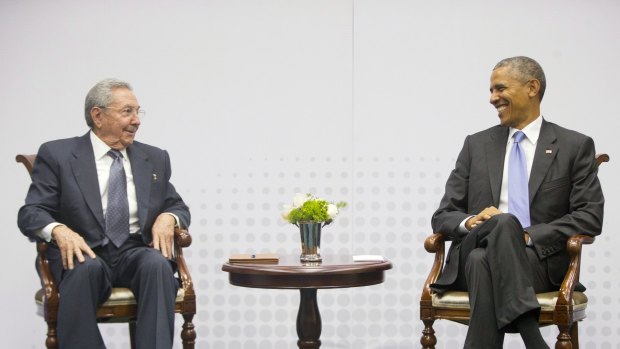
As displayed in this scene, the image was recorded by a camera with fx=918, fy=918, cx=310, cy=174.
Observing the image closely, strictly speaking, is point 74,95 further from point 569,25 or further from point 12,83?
point 569,25

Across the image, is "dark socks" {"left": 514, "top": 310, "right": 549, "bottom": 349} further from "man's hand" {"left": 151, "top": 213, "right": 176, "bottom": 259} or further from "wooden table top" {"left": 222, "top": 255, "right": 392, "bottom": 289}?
"man's hand" {"left": 151, "top": 213, "right": 176, "bottom": 259}

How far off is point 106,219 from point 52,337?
2.03 feet

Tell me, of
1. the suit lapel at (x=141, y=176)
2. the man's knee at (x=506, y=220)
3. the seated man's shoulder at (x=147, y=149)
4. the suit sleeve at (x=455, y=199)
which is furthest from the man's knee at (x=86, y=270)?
the man's knee at (x=506, y=220)

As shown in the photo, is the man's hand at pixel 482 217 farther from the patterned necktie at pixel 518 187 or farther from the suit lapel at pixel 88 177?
the suit lapel at pixel 88 177

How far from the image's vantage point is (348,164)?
18.4 feet

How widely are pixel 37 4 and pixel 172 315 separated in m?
2.53

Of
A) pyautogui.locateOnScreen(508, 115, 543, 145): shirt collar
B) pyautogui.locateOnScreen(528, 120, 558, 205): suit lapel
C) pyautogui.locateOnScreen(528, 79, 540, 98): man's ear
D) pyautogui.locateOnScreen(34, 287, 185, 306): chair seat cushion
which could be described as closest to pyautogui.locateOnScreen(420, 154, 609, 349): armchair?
pyautogui.locateOnScreen(528, 120, 558, 205): suit lapel

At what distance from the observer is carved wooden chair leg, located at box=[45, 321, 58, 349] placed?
409cm

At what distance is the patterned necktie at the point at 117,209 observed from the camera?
14.4 ft

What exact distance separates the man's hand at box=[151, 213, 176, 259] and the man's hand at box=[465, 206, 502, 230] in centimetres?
141

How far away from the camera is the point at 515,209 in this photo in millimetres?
4367

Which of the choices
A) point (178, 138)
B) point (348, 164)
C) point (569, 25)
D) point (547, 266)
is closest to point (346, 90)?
A: point (348, 164)

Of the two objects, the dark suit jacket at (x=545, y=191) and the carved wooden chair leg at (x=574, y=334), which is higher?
the dark suit jacket at (x=545, y=191)

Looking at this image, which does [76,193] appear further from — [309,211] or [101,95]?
[309,211]
